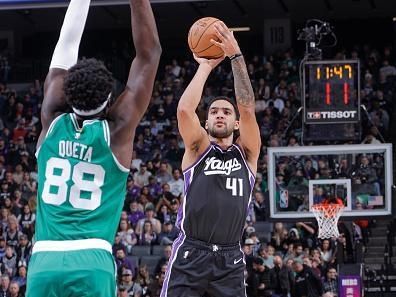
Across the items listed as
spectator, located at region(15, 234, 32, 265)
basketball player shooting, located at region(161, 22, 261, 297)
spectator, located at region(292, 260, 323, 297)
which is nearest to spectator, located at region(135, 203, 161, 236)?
spectator, located at region(15, 234, 32, 265)

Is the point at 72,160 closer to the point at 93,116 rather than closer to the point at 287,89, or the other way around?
the point at 93,116

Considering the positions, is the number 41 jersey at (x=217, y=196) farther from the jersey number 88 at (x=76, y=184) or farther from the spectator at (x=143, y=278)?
the spectator at (x=143, y=278)

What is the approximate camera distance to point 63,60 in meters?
5.39

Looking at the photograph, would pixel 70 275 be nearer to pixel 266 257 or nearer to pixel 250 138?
pixel 250 138

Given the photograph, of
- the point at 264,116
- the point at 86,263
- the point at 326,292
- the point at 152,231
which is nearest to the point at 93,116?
the point at 86,263

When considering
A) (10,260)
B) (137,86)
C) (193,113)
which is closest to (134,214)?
(10,260)

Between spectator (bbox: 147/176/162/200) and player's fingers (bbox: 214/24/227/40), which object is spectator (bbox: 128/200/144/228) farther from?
player's fingers (bbox: 214/24/227/40)

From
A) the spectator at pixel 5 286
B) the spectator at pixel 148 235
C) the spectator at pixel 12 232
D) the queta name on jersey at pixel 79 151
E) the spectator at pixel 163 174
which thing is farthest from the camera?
the spectator at pixel 163 174

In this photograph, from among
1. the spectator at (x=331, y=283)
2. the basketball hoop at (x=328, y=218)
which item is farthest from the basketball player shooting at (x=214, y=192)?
the spectator at (x=331, y=283)

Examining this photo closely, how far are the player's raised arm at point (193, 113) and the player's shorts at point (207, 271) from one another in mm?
705

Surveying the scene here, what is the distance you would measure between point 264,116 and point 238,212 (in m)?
16.9

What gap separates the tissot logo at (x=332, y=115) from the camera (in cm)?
1877

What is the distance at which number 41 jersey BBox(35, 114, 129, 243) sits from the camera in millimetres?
5066

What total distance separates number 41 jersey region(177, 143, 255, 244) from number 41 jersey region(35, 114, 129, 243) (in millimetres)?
2737
